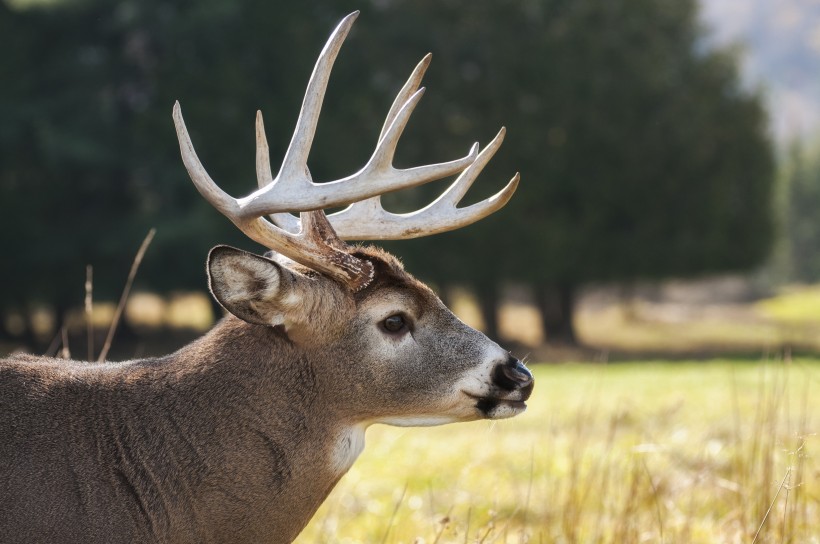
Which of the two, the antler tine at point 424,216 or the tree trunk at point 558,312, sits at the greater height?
the tree trunk at point 558,312

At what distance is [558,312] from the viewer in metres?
32.1

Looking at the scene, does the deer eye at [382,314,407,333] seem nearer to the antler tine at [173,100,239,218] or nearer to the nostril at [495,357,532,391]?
the nostril at [495,357,532,391]

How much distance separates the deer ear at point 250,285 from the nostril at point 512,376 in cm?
71

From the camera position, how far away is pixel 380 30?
28578 millimetres

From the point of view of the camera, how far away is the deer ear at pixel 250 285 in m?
3.29

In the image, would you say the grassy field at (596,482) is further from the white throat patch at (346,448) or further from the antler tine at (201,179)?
the antler tine at (201,179)

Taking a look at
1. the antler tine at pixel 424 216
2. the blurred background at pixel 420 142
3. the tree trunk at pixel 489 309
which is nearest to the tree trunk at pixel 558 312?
the blurred background at pixel 420 142

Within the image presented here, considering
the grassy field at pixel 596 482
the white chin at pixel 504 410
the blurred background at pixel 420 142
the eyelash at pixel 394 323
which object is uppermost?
the blurred background at pixel 420 142

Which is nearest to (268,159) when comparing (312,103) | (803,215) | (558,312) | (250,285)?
(312,103)

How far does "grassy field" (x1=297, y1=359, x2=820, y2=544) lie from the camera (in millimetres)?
4766

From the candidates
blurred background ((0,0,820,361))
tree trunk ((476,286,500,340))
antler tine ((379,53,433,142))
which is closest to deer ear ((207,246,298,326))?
antler tine ((379,53,433,142))

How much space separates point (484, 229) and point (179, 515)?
25417 millimetres

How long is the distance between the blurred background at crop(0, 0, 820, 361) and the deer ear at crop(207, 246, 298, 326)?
19835mm

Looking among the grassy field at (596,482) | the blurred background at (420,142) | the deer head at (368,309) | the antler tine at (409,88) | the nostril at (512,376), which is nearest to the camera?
the deer head at (368,309)
